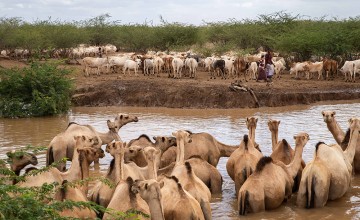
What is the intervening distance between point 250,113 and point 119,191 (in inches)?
551

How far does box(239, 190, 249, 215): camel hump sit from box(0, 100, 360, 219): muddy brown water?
0.13 meters

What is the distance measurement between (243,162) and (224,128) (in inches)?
309

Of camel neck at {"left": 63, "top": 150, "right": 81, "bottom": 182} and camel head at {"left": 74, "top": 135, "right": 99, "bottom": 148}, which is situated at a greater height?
camel head at {"left": 74, "top": 135, "right": 99, "bottom": 148}

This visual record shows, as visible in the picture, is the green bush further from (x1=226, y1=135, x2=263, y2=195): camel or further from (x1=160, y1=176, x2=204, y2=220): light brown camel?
(x1=160, y1=176, x2=204, y2=220): light brown camel

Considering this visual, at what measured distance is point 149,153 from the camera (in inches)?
336

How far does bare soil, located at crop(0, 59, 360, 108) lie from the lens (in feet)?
74.9

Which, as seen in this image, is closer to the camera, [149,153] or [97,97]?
[149,153]

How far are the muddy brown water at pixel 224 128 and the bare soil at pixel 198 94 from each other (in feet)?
2.46

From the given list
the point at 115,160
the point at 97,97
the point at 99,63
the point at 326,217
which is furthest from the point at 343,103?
the point at 115,160

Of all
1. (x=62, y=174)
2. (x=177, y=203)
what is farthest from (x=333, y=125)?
(x=62, y=174)

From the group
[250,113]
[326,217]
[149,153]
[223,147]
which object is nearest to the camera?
[149,153]

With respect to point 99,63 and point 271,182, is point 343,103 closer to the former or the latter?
point 99,63

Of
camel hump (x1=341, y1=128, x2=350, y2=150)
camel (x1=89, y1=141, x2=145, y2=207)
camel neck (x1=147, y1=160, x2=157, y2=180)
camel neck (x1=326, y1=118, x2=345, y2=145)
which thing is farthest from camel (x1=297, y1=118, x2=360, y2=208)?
camel (x1=89, y1=141, x2=145, y2=207)

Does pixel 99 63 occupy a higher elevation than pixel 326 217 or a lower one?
higher
